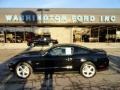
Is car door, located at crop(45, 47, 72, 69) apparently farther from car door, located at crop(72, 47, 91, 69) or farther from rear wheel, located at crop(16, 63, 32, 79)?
rear wheel, located at crop(16, 63, 32, 79)

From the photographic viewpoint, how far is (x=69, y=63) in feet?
44.4

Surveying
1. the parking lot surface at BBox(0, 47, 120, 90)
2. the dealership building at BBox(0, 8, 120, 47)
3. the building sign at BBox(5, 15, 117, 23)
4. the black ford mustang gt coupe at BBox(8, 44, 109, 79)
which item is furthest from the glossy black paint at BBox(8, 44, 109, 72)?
the building sign at BBox(5, 15, 117, 23)

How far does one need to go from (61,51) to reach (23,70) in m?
1.90

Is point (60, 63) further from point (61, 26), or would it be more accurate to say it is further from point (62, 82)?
point (61, 26)

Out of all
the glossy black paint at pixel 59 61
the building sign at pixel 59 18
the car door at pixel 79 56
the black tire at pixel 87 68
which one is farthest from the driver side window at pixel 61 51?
the building sign at pixel 59 18

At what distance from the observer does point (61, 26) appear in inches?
1620

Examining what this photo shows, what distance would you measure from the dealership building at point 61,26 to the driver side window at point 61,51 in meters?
26.9

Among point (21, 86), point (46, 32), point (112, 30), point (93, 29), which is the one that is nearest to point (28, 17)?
point (46, 32)

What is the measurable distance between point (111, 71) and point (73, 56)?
272 cm

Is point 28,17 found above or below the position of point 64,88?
above

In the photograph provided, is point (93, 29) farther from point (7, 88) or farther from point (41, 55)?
point (7, 88)

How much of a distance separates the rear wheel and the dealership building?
26.9 metres

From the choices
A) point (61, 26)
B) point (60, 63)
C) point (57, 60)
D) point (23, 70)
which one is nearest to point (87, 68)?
point (60, 63)

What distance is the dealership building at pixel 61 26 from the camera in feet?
133
